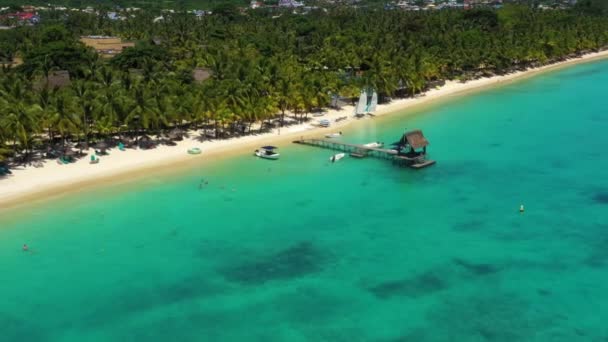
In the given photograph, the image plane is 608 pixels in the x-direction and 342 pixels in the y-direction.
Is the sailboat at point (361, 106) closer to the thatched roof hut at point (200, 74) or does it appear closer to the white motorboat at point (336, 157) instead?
the white motorboat at point (336, 157)

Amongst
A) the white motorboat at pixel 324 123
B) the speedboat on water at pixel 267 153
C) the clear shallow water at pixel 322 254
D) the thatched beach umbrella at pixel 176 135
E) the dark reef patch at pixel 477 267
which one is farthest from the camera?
the white motorboat at pixel 324 123

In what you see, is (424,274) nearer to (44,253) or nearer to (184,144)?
(44,253)

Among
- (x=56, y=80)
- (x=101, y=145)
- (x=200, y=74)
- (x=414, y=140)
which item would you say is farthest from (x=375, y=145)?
(x=56, y=80)

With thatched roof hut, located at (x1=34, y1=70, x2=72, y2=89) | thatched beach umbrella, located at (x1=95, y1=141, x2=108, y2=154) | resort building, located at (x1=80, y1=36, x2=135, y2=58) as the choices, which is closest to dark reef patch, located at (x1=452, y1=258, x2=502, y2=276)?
thatched beach umbrella, located at (x1=95, y1=141, x2=108, y2=154)

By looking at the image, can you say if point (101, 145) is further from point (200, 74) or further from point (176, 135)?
point (200, 74)

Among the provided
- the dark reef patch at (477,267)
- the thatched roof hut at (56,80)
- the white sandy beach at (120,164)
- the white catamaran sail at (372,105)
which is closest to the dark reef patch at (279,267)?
the dark reef patch at (477,267)

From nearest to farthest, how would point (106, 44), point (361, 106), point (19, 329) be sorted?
point (19, 329) < point (361, 106) < point (106, 44)

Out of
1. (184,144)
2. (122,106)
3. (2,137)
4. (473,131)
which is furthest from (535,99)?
(2,137)
